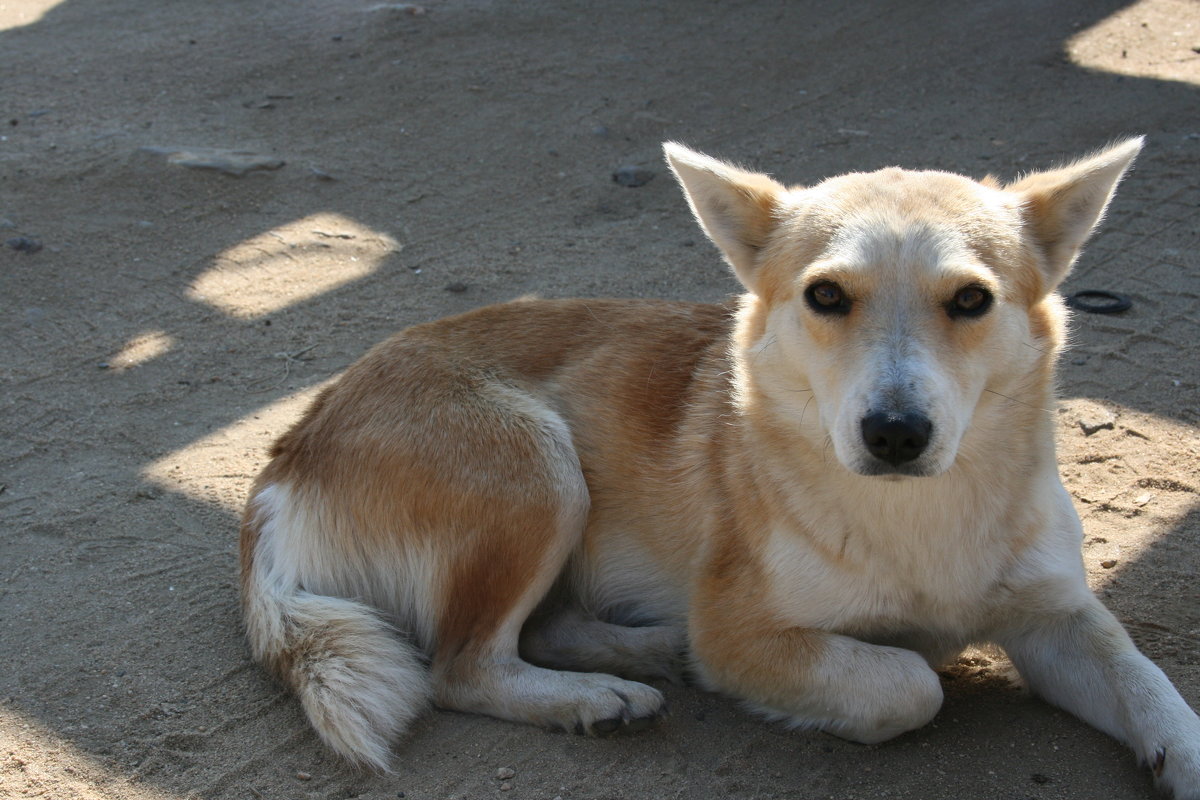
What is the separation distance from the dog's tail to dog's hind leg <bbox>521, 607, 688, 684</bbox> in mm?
402

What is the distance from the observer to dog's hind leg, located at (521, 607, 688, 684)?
3.30 m

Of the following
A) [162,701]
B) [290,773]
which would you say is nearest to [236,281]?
[162,701]

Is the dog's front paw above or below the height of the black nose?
below

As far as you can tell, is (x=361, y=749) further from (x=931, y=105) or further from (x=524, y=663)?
(x=931, y=105)

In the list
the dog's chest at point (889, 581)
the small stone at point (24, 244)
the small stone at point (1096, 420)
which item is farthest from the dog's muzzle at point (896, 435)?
the small stone at point (24, 244)

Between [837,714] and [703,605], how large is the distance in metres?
0.51

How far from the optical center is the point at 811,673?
286 centimetres

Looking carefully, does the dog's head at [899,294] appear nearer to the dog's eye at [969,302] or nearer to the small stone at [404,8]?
the dog's eye at [969,302]

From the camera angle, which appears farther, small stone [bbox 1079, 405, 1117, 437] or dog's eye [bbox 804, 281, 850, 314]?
small stone [bbox 1079, 405, 1117, 437]

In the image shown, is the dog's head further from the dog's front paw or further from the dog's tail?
the dog's tail

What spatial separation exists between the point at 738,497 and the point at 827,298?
2.41 ft

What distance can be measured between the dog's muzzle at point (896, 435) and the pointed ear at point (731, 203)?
2.43 ft

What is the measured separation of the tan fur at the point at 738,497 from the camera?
264 cm

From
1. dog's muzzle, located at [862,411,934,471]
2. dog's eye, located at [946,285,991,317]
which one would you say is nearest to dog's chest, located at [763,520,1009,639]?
dog's muzzle, located at [862,411,934,471]
